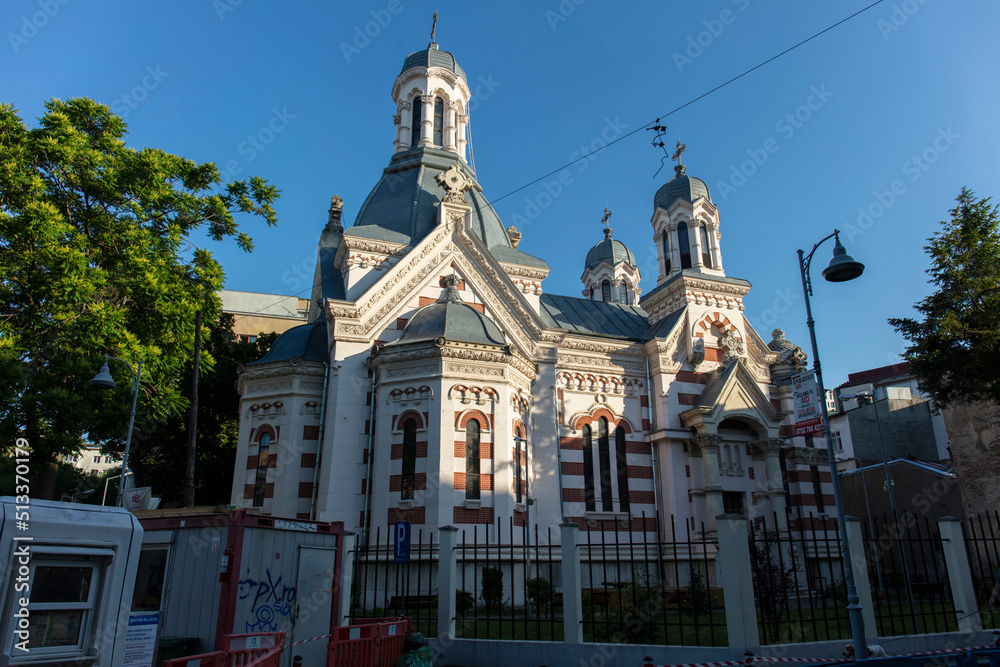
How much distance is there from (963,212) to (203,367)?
2597 cm

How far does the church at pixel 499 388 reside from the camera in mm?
21656

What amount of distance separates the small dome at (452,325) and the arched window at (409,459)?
9.43ft

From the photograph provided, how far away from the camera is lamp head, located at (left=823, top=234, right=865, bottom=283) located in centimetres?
1259

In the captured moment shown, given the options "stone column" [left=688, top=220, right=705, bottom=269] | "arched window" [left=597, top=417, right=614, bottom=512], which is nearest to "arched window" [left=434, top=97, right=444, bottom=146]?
"stone column" [left=688, top=220, right=705, bottom=269]

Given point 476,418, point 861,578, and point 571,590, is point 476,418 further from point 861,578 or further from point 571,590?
point 861,578

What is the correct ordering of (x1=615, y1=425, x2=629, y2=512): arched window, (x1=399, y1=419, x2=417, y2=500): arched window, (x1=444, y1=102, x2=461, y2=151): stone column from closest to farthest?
1. (x1=399, y1=419, x2=417, y2=500): arched window
2. (x1=615, y1=425, x2=629, y2=512): arched window
3. (x1=444, y1=102, x2=461, y2=151): stone column

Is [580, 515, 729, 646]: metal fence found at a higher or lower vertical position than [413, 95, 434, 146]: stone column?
lower

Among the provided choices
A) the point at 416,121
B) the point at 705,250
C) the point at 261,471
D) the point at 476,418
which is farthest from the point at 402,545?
the point at 416,121

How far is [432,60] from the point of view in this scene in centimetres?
3544

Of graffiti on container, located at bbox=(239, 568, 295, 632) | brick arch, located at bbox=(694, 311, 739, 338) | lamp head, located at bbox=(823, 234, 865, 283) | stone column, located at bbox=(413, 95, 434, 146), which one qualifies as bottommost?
graffiti on container, located at bbox=(239, 568, 295, 632)

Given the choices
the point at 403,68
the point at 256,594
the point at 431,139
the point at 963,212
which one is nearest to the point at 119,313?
the point at 256,594

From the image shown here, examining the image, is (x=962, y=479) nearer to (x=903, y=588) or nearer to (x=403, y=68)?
(x=903, y=588)

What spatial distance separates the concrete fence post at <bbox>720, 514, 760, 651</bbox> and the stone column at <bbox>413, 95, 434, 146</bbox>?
25.9 meters

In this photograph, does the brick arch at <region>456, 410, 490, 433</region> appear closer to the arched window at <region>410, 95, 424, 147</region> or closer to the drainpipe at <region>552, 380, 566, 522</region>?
the drainpipe at <region>552, 380, 566, 522</region>
